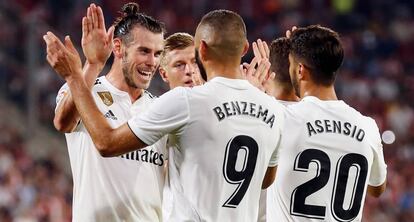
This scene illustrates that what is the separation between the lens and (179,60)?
6.77 m

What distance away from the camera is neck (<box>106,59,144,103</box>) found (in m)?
6.07

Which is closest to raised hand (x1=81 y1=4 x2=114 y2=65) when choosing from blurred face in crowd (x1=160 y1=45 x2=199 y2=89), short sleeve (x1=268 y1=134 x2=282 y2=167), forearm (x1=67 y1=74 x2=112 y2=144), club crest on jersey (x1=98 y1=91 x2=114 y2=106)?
forearm (x1=67 y1=74 x2=112 y2=144)

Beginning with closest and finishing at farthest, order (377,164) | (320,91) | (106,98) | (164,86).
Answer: (320,91) → (377,164) → (106,98) → (164,86)

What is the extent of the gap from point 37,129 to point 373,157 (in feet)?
32.2

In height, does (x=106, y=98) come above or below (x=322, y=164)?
above

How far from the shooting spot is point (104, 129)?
4.92 metres

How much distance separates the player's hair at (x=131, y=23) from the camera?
20.0 ft

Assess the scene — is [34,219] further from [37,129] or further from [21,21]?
[21,21]

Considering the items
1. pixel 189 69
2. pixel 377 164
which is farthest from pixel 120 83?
pixel 377 164

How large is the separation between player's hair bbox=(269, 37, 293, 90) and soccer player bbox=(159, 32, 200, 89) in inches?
30.5

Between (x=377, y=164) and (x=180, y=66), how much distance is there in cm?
181

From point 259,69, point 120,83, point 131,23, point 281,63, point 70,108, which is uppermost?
point 131,23

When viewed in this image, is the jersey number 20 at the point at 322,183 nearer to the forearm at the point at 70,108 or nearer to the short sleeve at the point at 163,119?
the short sleeve at the point at 163,119

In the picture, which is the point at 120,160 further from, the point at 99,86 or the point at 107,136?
the point at 107,136
